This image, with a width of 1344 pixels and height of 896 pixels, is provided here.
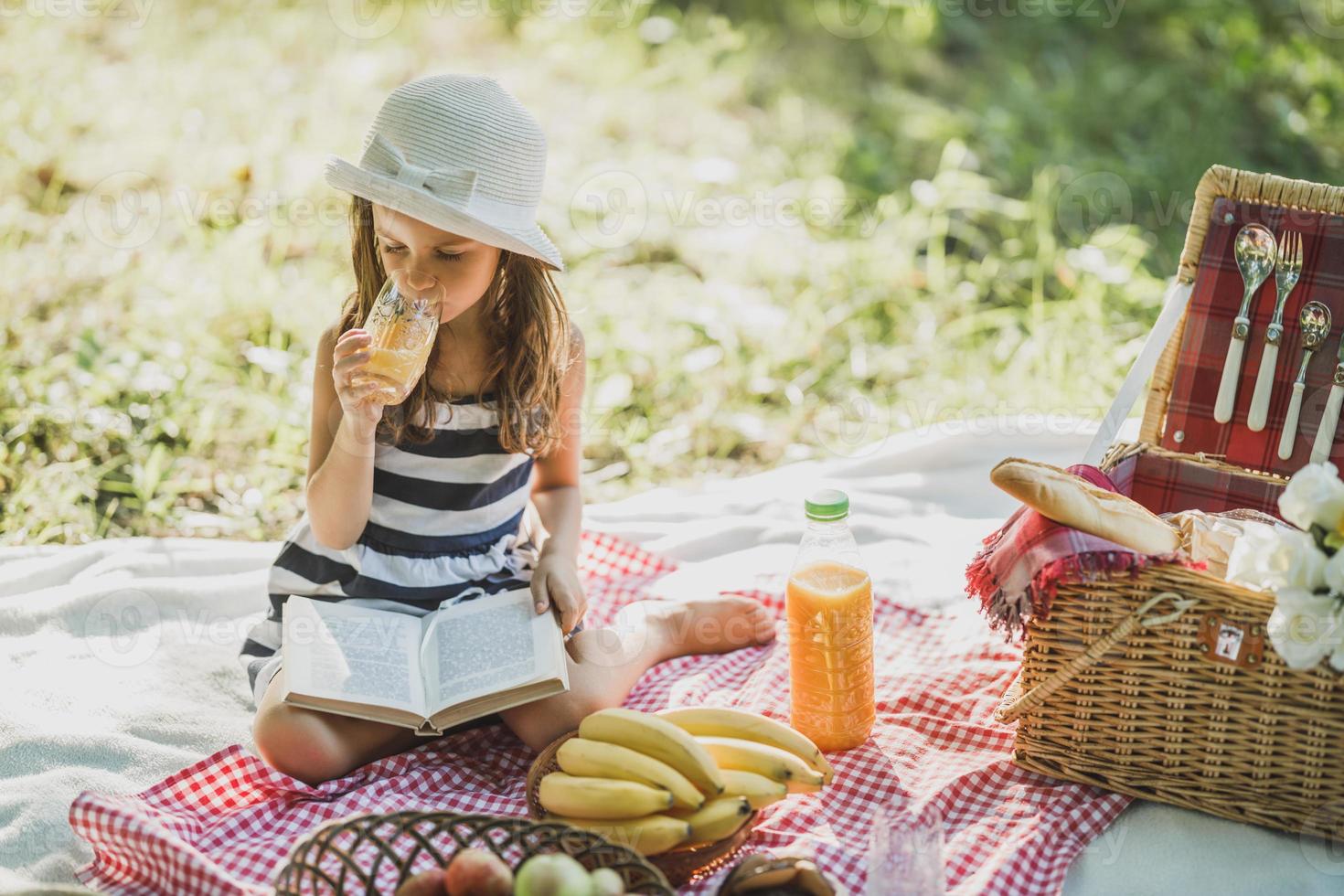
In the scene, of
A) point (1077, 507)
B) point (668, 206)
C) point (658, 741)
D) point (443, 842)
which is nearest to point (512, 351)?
point (658, 741)

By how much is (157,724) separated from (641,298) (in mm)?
2248

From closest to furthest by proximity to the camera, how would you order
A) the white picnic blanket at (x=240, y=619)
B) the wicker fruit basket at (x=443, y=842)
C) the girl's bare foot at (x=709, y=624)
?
the wicker fruit basket at (x=443, y=842)
the white picnic blanket at (x=240, y=619)
the girl's bare foot at (x=709, y=624)

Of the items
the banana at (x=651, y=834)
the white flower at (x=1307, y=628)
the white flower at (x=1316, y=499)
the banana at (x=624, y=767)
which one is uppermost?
the white flower at (x=1316, y=499)

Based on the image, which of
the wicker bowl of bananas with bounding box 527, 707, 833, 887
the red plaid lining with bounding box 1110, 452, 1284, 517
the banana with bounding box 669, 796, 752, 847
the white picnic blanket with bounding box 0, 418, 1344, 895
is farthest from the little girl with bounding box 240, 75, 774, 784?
the red plaid lining with bounding box 1110, 452, 1284, 517

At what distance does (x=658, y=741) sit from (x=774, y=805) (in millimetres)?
295

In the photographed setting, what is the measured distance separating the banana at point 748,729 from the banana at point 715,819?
0.57 feet

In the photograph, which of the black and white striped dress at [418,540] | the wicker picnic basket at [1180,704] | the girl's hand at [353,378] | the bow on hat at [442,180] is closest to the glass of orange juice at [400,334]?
the girl's hand at [353,378]

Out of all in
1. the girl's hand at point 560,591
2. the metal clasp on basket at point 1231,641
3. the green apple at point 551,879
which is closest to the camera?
the green apple at point 551,879

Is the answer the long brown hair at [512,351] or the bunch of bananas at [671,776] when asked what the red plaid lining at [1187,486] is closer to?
the bunch of bananas at [671,776]

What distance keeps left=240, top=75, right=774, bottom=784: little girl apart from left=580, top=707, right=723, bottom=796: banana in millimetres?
330

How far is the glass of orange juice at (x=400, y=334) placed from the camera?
6.59 ft

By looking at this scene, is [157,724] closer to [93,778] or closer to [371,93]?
[93,778]

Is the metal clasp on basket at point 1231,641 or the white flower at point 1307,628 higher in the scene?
the white flower at point 1307,628

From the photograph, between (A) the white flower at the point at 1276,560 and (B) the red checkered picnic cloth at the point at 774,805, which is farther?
(B) the red checkered picnic cloth at the point at 774,805
